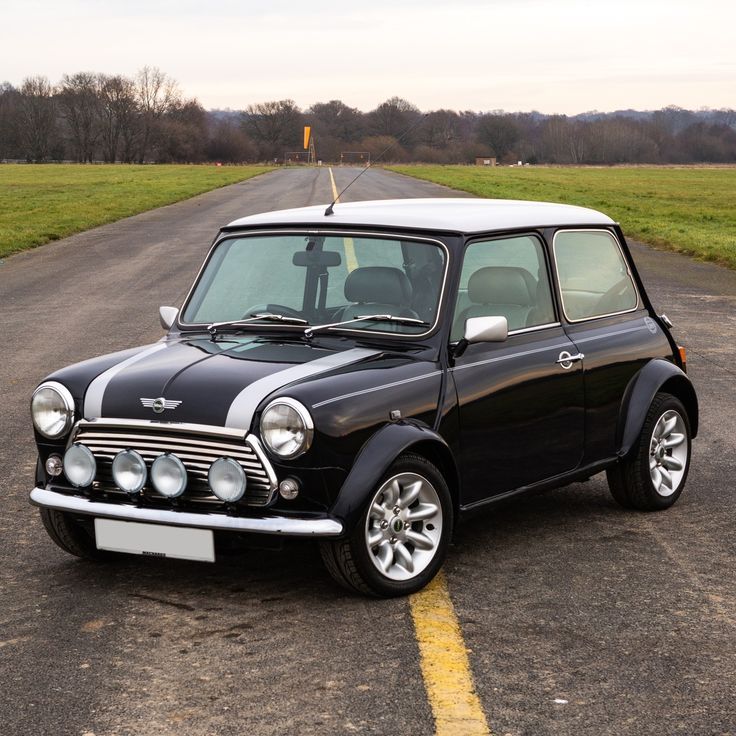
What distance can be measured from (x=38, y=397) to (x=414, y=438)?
153cm

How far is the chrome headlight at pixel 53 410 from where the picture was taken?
15.6 ft

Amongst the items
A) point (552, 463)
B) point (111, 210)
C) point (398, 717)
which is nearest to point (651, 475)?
point (552, 463)

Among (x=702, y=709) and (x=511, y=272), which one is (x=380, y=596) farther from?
(x=511, y=272)

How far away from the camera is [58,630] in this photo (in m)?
4.30

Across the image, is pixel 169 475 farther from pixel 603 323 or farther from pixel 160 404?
pixel 603 323

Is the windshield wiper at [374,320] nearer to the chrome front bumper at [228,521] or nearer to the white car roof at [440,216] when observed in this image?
the white car roof at [440,216]

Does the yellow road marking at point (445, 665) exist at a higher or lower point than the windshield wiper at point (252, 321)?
lower

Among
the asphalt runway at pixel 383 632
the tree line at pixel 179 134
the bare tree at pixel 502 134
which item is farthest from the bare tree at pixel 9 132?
the asphalt runway at pixel 383 632

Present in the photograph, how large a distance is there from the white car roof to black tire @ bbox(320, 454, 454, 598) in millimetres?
1174

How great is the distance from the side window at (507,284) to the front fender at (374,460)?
26.2 inches

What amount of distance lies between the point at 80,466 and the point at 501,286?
207 cm

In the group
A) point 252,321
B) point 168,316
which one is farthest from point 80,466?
point 168,316

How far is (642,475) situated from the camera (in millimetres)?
5977

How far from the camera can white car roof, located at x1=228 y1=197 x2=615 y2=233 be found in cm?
535
